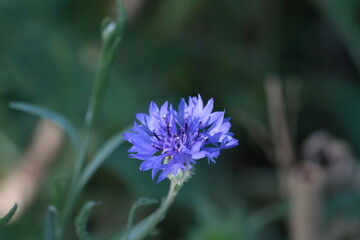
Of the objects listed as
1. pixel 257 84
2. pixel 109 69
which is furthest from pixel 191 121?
pixel 257 84

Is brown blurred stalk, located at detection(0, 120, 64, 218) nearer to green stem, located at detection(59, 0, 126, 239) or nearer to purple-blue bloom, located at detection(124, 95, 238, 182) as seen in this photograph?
green stem, located at detection(59, 0, 126, 239)

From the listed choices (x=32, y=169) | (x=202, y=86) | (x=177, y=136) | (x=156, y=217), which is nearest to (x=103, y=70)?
(x=177, y=136)

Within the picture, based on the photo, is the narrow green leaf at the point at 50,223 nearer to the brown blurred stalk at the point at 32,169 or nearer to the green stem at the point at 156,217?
the green stem at the point at 156,217

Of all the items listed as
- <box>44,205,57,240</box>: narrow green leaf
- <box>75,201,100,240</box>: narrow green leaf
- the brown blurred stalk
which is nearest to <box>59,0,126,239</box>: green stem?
<box>44,205,57,240</box>: narrow green leaf

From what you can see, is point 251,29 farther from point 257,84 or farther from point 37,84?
point 37,84

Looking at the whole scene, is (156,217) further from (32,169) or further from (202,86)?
(202,86)
